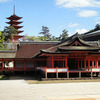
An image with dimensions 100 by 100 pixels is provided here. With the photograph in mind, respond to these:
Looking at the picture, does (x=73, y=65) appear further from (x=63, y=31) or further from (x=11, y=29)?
(x=63, y=31)

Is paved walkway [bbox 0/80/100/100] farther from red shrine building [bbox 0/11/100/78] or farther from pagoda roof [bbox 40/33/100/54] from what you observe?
pagoda roof [bbox 40/33/100/54]

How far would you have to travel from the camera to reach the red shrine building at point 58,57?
95.5 feet

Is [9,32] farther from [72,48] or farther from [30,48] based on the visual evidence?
[72,48]

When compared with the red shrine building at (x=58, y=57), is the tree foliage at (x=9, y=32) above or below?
above

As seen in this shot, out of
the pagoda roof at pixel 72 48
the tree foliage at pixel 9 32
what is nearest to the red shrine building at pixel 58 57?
the pagoda roof at pixel 72 48

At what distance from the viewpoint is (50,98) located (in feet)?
48.0

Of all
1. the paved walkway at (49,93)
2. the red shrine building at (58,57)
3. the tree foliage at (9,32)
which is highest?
the tree foliage at (9,32)

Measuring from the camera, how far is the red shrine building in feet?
95.5

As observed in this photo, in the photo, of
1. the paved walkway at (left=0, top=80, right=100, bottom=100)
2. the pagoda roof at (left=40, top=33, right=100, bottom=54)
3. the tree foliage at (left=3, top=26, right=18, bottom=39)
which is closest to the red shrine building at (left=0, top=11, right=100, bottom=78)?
the pagoda roof at (left=40, top=33, right=100, bottom=54)

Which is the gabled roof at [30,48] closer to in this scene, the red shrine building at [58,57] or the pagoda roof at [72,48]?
the red shrine building at [58,57]

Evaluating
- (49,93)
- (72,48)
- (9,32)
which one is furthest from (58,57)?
(9,32)

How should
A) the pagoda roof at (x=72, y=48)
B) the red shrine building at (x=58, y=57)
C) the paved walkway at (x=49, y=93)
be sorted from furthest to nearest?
the red shrine building at (x=58, y=57) < the pagoda roof at (x=72, y=48) < the paved walkway at (x=49, y=93)

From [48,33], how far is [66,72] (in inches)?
3759

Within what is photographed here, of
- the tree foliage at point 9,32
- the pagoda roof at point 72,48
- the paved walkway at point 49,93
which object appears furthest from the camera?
the tree foliage at point 9,32
